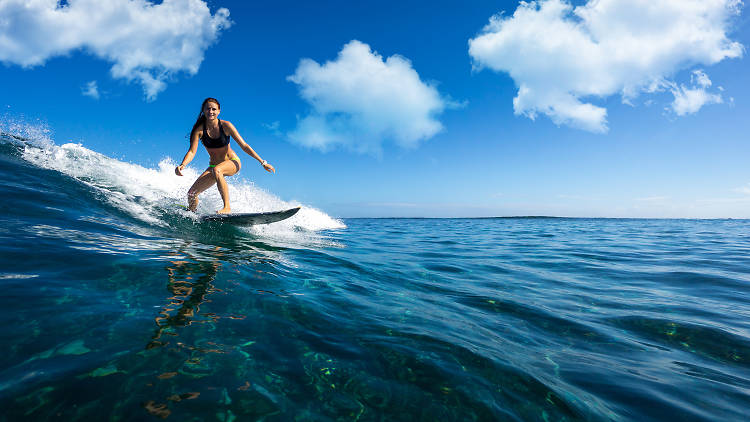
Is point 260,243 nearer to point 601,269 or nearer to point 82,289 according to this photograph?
point 82,289

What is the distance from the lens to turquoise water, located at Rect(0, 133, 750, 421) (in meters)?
1.95

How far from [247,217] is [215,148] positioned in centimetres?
186

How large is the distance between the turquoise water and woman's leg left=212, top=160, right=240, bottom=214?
194 cm

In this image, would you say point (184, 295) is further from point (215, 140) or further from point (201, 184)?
point (201, 184)

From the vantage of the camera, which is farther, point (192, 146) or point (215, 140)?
point (215, 140)

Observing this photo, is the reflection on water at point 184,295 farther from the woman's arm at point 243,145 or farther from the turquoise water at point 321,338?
the woman's arm at point 243,145

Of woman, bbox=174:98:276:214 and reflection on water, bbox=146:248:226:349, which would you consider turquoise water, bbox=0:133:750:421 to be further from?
woman, bbox=174:98:276:214

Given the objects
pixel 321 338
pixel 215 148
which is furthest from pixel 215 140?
pixel 321 338

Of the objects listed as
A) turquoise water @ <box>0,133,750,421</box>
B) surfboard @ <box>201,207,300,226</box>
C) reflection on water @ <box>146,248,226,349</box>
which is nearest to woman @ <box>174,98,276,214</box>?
surfboard @ <box>201,207,300,226</box>

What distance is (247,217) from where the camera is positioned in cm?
784

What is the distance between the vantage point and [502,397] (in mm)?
2256

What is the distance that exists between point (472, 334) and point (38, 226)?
6.21 m

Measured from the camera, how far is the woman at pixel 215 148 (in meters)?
7.51

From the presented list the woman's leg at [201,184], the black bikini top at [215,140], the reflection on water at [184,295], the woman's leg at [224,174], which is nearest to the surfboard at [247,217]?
the woman's leg at [224,174]
